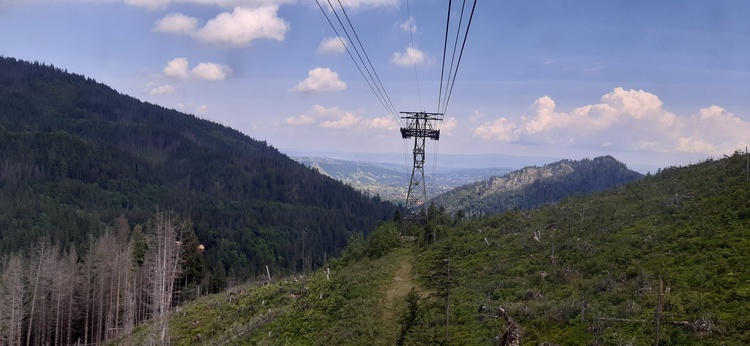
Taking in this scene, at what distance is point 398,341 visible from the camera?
20.2 meters

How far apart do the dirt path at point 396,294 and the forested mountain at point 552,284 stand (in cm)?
13

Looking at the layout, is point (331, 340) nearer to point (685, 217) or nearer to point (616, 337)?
point (616, 337)

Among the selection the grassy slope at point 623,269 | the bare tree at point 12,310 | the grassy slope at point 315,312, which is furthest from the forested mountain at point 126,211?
the grassy slope at point 623,269

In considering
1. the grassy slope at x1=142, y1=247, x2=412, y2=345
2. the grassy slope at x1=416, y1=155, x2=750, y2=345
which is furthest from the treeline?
the grassy slope at x1=416, y1=155, x2=750, y2=345

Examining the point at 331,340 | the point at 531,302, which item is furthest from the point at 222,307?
the point at 531,302

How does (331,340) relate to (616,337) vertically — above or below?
below

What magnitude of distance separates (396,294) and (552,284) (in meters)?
9.77

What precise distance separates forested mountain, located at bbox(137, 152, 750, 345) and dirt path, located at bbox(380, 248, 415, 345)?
0.42 ft

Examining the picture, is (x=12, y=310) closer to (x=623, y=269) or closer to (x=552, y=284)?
(x=552, y=284)

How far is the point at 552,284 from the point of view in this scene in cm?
2283

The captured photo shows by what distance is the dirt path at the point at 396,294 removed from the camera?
2368cm

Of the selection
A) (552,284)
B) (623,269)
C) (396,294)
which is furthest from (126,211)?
(623,269)

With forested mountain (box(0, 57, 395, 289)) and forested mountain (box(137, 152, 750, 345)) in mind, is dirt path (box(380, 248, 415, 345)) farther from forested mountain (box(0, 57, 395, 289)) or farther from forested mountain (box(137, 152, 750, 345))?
forested mountain (box(0, 57, 395, 289))

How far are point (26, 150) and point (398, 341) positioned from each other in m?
201
